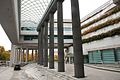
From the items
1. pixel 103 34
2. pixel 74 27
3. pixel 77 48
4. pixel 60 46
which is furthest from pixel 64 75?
pixel 103 34

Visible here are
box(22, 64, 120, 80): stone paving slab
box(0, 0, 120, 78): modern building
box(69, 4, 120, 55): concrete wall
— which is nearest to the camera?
box(22, 64, 120, 80): stone paving slab

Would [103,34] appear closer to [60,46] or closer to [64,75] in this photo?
[60,46]

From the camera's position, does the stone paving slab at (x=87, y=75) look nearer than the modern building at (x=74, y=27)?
Yes

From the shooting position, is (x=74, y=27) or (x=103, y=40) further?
(x=103, y=40)

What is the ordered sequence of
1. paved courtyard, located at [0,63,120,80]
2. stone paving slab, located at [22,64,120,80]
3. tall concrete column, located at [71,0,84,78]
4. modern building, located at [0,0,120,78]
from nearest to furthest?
stone paving slab, located at [22,64,120,80], paved courtyard, located at [0,63,120,80], tall concrete column, located at [71,0,84,78], modern building, located at [0,0,120,78]

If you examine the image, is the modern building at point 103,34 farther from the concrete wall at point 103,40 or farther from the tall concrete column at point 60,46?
the tall concrete column at point 60,46

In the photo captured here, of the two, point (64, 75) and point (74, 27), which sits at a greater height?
point (74, 27)

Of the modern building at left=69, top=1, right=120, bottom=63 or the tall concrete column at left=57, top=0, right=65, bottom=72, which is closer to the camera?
the tall concrete column at left=57, top=0, right=65, bottom=72

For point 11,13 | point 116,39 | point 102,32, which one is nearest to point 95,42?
point 102,32

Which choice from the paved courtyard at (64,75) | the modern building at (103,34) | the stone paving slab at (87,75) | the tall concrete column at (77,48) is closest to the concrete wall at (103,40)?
the modern building at (103,34)

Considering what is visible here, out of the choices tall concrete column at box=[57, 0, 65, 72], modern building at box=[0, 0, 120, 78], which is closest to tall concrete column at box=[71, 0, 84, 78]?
modern building at box=[0, 0, 120, 78]

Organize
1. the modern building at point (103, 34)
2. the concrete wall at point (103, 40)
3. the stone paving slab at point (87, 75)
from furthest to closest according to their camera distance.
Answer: the modern building at point (103, 34), the concrete wall at point (103, 40), the stone paving slab at point (87, 75)

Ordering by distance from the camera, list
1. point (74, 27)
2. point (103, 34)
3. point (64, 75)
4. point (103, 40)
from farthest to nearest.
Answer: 1. point (103, 34)
2. point (103, 40)
3. point (64, 75)
4. point (74, 27)

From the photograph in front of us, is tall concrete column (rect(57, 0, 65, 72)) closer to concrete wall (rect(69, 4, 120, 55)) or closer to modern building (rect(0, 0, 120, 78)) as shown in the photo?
modern building (rect(0, 0, 120, 78))
